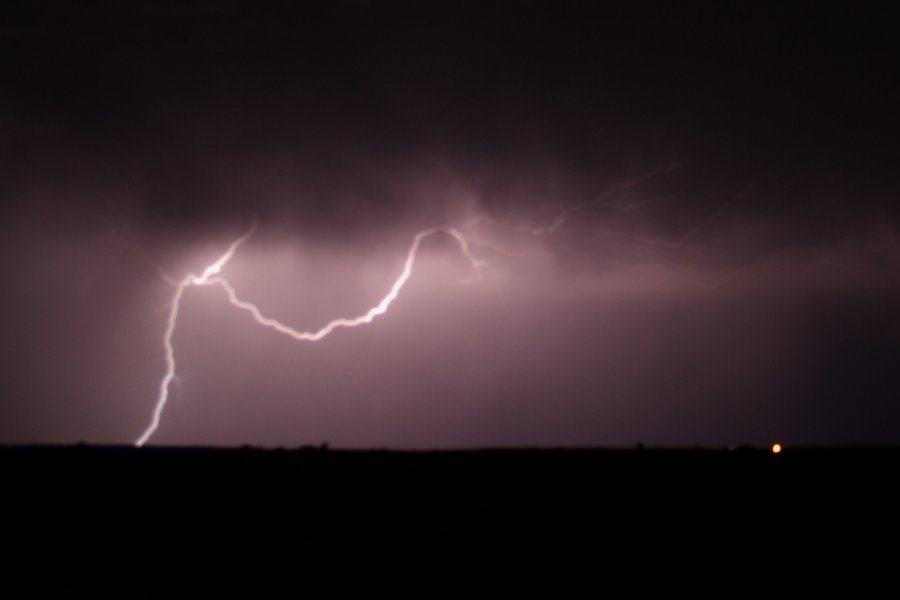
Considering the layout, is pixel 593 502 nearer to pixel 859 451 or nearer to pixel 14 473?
pixel 859 451

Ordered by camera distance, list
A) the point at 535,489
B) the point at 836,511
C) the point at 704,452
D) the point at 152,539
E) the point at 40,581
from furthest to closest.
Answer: the point at 704,452 → the point at 535,489 → the point at 836,511 → the point at 152,539 → the point at 40,581

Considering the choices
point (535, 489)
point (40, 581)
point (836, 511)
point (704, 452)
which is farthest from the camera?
point (704, 452)

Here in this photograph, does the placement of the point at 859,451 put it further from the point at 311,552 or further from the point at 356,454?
the point at 311,552

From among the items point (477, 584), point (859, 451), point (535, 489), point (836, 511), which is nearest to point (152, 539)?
point (477, 584)

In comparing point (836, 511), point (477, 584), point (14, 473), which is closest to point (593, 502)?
point (477, 584)

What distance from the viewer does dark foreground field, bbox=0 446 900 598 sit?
1.79m

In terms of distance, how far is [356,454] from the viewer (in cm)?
232

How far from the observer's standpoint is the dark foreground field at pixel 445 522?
1785 mm

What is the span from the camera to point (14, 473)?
213 cm

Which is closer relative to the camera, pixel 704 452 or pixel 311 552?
pixel 311 552

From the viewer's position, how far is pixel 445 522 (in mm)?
2029

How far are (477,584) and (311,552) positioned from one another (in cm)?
49

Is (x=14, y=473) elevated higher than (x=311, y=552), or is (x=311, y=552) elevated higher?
(x=14, y=473)

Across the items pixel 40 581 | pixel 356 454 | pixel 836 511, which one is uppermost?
pixel 356 454
